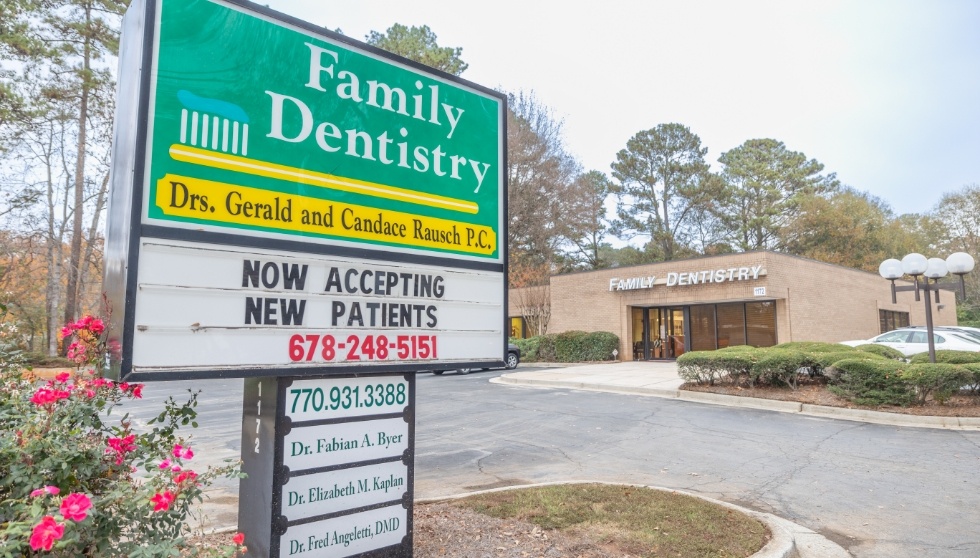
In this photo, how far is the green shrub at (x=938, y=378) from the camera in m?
11.1

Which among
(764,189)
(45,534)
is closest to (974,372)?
(45,534)

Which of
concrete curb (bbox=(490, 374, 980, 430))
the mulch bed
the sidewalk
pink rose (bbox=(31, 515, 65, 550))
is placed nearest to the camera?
pink rose (bbox=(31, 515, 65, 550))

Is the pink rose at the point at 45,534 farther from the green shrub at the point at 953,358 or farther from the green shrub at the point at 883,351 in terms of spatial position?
the green shrub at the point at 883,351

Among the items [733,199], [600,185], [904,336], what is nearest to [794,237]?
[733,199]

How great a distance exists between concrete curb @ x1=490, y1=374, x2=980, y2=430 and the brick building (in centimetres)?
1068

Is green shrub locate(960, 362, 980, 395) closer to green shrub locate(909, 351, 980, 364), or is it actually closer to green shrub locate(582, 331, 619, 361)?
green shrub locate(909, 351, 980, 364)

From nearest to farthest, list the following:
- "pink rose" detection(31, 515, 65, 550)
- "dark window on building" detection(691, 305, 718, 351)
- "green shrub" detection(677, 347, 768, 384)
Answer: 1. "pink rose" detection(31, 515, 65, 550)
2. "green shrub" detection(677, 347, 768, 384)
3. "dark window on building" detection(691, 305, 718, 351)

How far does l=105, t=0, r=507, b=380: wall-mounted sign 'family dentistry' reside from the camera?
291 cm

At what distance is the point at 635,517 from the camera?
16.1ft

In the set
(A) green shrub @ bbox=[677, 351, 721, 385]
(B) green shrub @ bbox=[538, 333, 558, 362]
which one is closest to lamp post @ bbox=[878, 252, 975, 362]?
(A) green shrub @ bbox=[677, 351, 721, 385]

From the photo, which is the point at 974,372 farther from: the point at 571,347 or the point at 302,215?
the point at 571,347

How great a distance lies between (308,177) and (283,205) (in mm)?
239

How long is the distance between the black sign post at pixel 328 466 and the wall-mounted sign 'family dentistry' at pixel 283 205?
24cm

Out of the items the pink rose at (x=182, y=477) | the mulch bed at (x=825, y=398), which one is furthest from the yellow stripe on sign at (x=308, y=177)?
the mulch bed at (x=825, y=398)
